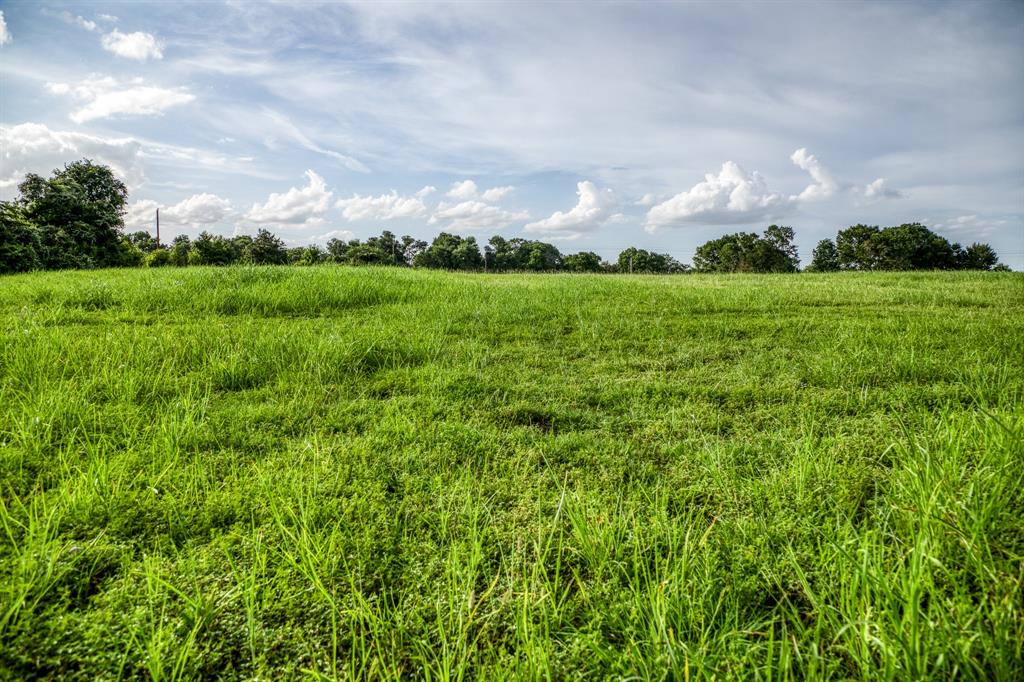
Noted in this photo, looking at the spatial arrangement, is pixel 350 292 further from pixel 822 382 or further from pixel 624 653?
pixel 624 653

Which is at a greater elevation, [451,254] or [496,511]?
[451,254]

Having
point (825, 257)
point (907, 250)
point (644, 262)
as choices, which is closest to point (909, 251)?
point (907, 250)

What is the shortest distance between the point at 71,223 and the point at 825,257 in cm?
9411

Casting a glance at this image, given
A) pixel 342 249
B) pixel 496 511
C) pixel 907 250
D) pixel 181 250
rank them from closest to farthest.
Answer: pixel 496 511
pixel 181 250
pixel 907 250
pixel 342 249

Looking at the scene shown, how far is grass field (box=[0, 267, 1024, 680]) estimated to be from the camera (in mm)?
1583

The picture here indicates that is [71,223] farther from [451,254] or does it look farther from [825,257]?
[825,257]

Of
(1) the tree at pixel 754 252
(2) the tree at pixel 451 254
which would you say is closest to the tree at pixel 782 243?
(1) the tree at pixel 754 252

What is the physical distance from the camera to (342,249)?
301 feet

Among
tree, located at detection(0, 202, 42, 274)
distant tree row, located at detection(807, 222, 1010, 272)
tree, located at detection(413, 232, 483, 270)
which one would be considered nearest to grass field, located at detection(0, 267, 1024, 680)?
tree, located at detection(0, 202, 42, 274)

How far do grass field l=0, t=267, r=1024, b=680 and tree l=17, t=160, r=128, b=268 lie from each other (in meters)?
27.8

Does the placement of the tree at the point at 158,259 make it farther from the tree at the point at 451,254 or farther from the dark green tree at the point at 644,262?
the dark green tree at the point at 644,262

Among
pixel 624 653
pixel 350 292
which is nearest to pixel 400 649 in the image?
pixel 624 653

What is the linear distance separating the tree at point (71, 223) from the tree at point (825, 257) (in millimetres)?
88344

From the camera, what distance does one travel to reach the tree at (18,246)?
1956cm
